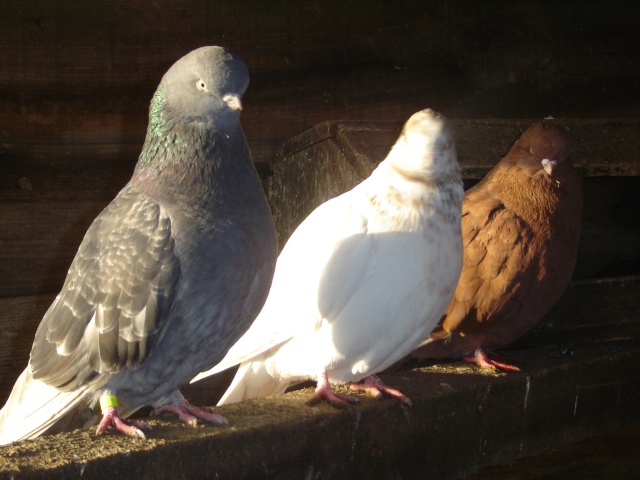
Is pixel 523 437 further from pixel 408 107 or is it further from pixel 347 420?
pixel 408 107

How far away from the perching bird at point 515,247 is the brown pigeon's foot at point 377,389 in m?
0.41

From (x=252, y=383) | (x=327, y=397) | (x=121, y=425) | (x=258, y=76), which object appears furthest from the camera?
(x=258, y=76)

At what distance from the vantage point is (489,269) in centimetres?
245

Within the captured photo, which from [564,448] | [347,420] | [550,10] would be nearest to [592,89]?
[550,10]

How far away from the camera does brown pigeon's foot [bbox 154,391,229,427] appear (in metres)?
1.79

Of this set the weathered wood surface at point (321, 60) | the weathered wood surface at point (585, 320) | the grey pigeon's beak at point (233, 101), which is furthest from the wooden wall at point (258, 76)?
the grey pigeon's beak at point (233, 101)

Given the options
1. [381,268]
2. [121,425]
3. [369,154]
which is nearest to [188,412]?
[121,425]

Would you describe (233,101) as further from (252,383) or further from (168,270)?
(252,383)

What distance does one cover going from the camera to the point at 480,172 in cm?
268

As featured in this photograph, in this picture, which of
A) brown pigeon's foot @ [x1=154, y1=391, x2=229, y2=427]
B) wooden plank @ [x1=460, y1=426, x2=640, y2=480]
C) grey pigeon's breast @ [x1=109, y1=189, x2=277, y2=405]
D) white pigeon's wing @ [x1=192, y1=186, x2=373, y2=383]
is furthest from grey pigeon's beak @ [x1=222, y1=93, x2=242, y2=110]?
wooden plank @ [x1=460, y1=426, x2=640, y2=480]

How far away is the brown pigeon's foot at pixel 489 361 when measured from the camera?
241cm

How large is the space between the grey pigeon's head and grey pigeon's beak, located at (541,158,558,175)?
108cm

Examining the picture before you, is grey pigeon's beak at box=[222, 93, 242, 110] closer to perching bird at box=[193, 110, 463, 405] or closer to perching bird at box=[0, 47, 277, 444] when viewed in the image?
perching bird at box=[0, 47, 277, 444]

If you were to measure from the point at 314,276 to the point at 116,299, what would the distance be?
53cm
